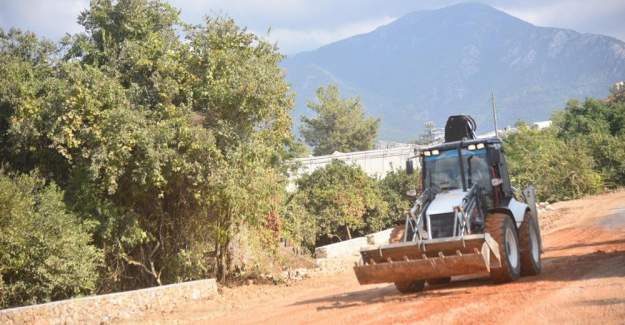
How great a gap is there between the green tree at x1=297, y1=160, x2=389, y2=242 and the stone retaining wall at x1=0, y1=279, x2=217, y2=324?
540 inches

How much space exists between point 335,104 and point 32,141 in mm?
68409

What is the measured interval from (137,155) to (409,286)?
6.77 metres

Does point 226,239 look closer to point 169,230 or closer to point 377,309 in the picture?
point 169,230

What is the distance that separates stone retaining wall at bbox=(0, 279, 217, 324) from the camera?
14146 mm

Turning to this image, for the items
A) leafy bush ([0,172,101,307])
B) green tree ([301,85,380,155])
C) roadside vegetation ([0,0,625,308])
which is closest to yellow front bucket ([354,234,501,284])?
roadside vegetation ([0,0,625,308])

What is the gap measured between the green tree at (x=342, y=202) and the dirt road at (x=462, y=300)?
423 inches

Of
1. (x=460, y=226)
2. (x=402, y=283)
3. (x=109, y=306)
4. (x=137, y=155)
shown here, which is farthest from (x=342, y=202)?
(x=460, y=226)

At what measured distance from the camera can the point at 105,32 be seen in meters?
18.1

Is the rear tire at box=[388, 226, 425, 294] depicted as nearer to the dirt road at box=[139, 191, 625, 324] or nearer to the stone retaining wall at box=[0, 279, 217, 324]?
the dirt road at box=[139, 191, 625, 324]

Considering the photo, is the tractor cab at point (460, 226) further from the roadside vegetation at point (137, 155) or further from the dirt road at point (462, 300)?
the roadside vegetation at point (137, 155)

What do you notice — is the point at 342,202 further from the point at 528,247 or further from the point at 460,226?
the point at 460,226

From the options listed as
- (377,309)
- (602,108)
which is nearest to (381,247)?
(377,309)

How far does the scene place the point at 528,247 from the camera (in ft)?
43.8

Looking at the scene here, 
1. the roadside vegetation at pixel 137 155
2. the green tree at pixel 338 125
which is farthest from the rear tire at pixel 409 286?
the green tree at pixel 338 125
